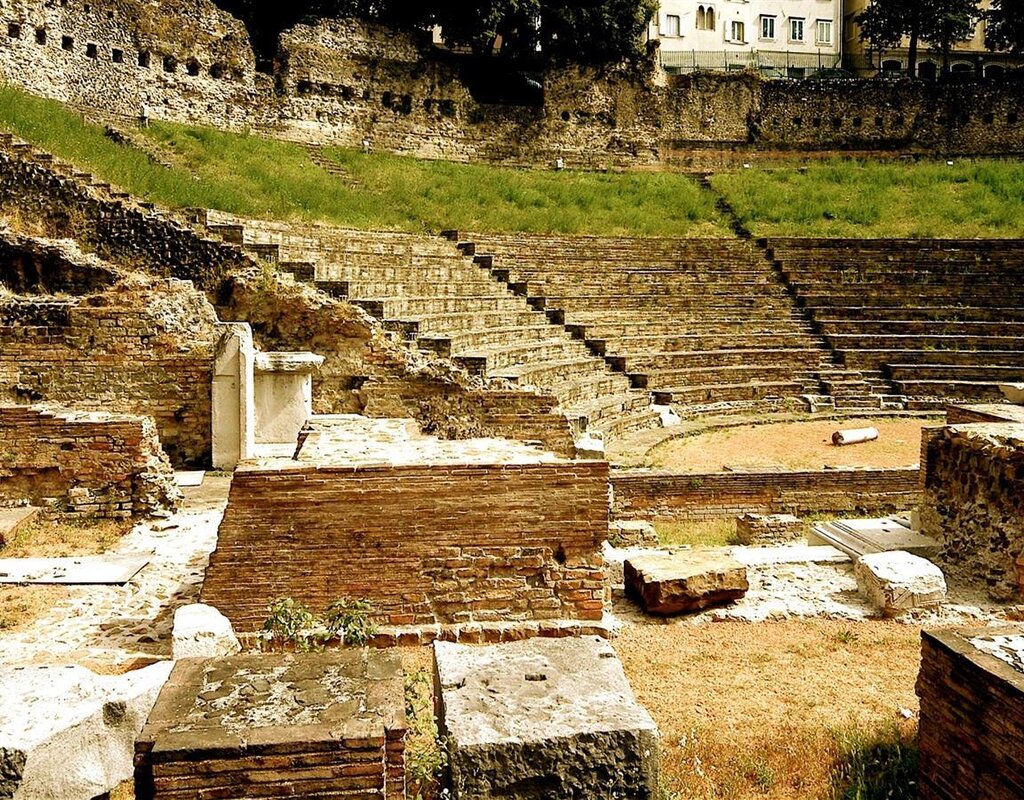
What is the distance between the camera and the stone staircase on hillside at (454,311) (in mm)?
12102

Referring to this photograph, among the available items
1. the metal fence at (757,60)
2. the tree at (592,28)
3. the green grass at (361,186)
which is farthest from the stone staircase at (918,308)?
the metal fence at (757,60)

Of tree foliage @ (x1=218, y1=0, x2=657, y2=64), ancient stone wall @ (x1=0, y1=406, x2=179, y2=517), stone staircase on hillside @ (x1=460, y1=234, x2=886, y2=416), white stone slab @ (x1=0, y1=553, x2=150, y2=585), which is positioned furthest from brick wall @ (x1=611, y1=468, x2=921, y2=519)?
tree foliage @ (x1=218, y1=0, x2=657, y2=64)

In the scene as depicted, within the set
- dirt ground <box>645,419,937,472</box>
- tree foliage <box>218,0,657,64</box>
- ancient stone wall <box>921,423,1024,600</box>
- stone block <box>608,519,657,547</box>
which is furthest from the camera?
tree foliage <box>218,0,657,64</box>

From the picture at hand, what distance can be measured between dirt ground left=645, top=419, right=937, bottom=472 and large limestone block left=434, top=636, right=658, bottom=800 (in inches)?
304

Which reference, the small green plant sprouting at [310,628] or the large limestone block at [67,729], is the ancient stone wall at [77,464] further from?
the large limestone block at [67,729]

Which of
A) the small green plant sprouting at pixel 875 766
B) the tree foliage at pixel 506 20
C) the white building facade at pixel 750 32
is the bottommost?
the small green plant sprouting at pixel 875 766

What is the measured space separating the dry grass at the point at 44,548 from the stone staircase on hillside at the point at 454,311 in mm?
5178

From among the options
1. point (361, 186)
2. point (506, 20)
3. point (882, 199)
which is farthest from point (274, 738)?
point (506, 20)

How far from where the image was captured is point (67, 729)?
10.2 feet

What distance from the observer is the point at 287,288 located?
1160cm

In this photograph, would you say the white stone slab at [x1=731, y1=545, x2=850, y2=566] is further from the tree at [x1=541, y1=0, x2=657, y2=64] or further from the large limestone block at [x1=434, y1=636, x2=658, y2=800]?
the tree at [x1=541, y1=0, x2=657, y2=64]

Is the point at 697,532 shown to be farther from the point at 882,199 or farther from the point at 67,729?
the point at 882,199

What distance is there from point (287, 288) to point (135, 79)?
1360 centimetres

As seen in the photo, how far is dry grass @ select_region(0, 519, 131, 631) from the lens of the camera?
5.59 m
